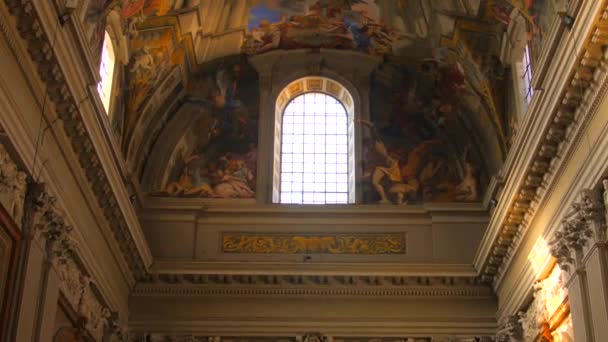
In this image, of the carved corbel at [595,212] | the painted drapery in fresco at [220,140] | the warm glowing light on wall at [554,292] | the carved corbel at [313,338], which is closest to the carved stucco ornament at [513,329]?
the warm glowing light on wall at [554,292]

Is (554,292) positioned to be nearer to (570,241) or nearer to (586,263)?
(570,241)

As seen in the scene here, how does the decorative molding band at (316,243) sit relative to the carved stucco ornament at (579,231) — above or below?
above

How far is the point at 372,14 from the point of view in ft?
70.4

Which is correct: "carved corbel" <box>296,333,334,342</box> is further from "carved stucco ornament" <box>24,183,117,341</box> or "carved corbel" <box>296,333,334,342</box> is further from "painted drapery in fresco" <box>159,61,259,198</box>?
"carved stucco ornament" <box>24,183,117,341</box>

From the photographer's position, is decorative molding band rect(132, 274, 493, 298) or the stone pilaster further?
decorative molding band rect(132, 274, 493, 298)

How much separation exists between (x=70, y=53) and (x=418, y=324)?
964 centimetres

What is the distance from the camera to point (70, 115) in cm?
1487

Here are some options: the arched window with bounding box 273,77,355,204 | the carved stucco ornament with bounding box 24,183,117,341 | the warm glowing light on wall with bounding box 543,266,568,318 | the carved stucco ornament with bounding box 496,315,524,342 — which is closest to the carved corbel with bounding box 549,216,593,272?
the warm glowing light on wall with bounding box 543,266,568,318

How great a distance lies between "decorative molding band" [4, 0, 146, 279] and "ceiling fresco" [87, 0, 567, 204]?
90.0 inches

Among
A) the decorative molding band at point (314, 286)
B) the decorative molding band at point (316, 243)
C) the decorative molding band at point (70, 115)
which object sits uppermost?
the decorative molding band at point (316, 243)

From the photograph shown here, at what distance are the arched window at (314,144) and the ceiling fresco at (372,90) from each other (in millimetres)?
633

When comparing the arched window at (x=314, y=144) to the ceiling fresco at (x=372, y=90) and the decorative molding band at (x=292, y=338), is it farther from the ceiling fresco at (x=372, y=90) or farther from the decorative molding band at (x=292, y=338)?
the decorative molding band at (x=292, y=338)

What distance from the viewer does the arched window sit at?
22.3 metres

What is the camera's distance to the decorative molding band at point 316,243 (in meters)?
21.1
